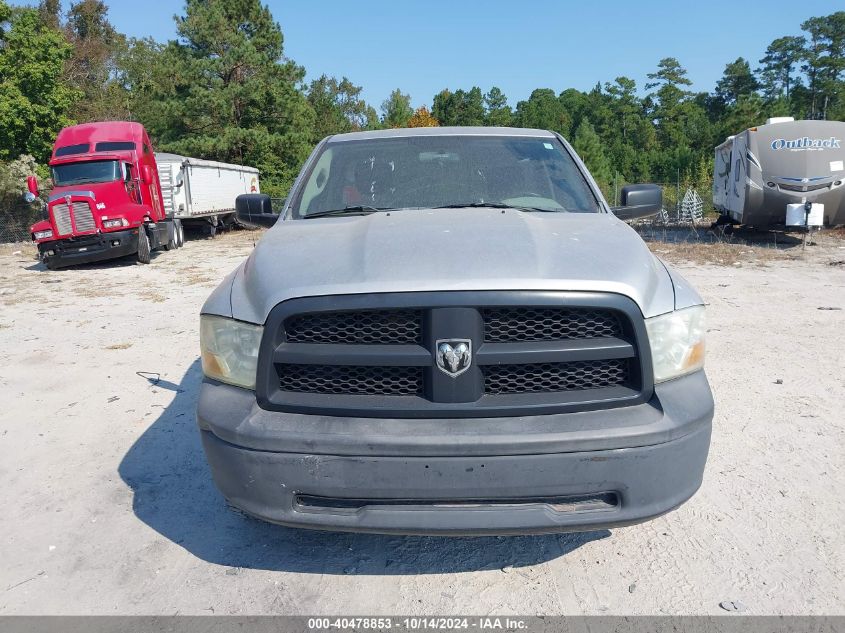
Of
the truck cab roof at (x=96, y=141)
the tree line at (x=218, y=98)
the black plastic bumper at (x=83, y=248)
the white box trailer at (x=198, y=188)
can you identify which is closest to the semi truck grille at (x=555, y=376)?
the black plastic bumper at (x=83, y=248)

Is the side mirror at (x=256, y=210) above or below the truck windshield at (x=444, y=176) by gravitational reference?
below

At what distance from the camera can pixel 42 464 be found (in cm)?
399

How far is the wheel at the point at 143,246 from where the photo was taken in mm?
15844

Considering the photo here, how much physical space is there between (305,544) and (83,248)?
569 inches

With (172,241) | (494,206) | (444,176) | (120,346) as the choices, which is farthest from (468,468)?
(172,241)

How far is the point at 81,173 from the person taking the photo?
15609 mm

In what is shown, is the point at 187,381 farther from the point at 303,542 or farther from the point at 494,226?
the point at 494,226

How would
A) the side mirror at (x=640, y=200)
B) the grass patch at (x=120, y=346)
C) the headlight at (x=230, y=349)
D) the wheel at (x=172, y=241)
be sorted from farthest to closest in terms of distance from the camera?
1. the wheel at (x=172, y=241)
2. the grass patch at (x=120, y=346)
3. the side mirror at (x=640, y=200)
4. the headlight at (x=230, y=349)

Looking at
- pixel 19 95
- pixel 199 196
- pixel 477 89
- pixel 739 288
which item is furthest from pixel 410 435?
pixel 477 89

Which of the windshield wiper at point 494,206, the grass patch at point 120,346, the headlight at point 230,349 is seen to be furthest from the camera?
the grass patch at point 120,346

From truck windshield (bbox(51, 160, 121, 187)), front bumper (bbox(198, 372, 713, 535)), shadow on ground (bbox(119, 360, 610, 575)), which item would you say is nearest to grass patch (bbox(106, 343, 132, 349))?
shadow on ground (bbox(119, 360, 610, 575))

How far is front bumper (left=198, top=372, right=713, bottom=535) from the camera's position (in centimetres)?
223

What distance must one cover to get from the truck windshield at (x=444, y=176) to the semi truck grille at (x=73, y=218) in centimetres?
1307

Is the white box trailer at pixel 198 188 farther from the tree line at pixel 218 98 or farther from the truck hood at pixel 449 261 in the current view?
the truck hood at pixel 449 261
